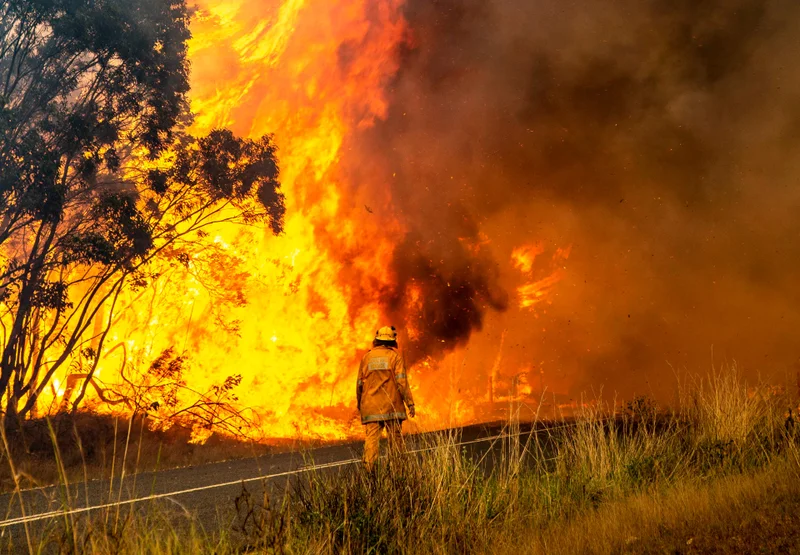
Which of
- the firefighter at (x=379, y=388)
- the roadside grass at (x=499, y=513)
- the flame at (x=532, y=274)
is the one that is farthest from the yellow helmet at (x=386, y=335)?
the flame at (x=532, y=274)

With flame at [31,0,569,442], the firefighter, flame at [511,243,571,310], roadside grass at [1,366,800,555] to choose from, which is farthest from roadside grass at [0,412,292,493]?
flame at [511,243,571,310]

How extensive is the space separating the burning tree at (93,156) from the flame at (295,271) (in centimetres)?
145

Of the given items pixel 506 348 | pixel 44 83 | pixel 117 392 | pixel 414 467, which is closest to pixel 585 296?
pixel 506 348

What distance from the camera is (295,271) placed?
20.3 m

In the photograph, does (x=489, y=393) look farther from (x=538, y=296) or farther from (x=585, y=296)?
(x=585, y=296)

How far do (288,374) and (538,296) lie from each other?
1022 centimetres

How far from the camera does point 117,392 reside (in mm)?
18344

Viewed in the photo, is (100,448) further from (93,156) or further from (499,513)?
(499,513)

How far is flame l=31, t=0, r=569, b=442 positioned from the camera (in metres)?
19.1

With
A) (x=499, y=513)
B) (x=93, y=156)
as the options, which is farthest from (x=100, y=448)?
(x=499, y=513)

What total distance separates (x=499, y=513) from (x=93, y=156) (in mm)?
13252

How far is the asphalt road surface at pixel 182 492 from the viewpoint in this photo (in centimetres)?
646

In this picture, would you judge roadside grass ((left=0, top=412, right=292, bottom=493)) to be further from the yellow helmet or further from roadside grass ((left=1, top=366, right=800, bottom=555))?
roadside grass ((left=1, top=366, right=800, bottom=555))

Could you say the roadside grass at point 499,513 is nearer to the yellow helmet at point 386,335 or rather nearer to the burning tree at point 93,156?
the yellow helmet at point 386,335
